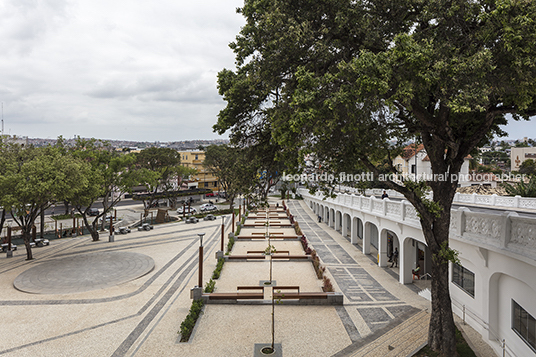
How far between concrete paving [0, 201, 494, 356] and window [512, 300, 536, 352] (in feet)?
11.3

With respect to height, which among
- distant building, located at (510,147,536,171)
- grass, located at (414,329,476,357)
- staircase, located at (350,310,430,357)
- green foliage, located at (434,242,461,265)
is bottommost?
staircase, located at (350,310,430,357)

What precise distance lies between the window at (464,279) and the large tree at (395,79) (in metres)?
3.65

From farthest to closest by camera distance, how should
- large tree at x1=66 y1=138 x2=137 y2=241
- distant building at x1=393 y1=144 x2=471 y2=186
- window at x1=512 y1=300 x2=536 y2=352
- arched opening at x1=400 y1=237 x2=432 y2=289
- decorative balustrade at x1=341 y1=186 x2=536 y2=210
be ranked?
distant building at x1=393 y1=144 x2=471 y2=186, large tree at x1=66 y1=138 x2=137 y2=241, decorative balustrade at x1=341 y1=186 x2=536 y2=210, arched opening at x1=400 y1=237 x2=432 y2=289, window at x1=512 y1=300 x2=536 y2=352

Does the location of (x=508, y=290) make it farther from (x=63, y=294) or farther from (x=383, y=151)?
(x=63, y=294)

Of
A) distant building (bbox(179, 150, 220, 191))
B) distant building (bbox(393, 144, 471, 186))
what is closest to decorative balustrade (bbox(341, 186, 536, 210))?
distant building (bbox(393, 144, 471, 186))

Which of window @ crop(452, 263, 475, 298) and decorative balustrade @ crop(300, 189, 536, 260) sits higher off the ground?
decorative balustrade @ crop(300, 189, 536, 260)

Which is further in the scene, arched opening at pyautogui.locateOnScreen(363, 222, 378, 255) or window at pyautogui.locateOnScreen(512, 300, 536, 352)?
arched opening at pyautogui.locateOnScreen(363, 222, 378, 255)

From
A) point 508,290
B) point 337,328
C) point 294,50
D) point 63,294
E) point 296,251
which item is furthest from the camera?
point 296,251

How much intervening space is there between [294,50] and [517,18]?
4.94m

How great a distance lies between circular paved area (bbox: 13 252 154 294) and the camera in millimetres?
16219

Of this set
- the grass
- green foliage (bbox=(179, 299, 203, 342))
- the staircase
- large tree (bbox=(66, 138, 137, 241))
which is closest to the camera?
the grass

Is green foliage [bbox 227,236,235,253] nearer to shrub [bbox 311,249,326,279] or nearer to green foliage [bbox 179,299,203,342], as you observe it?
shrub [bbox 311,249,326,279]

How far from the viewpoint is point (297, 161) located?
9.70 metres

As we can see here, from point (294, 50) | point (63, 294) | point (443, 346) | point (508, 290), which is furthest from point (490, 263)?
point (63, 294)
